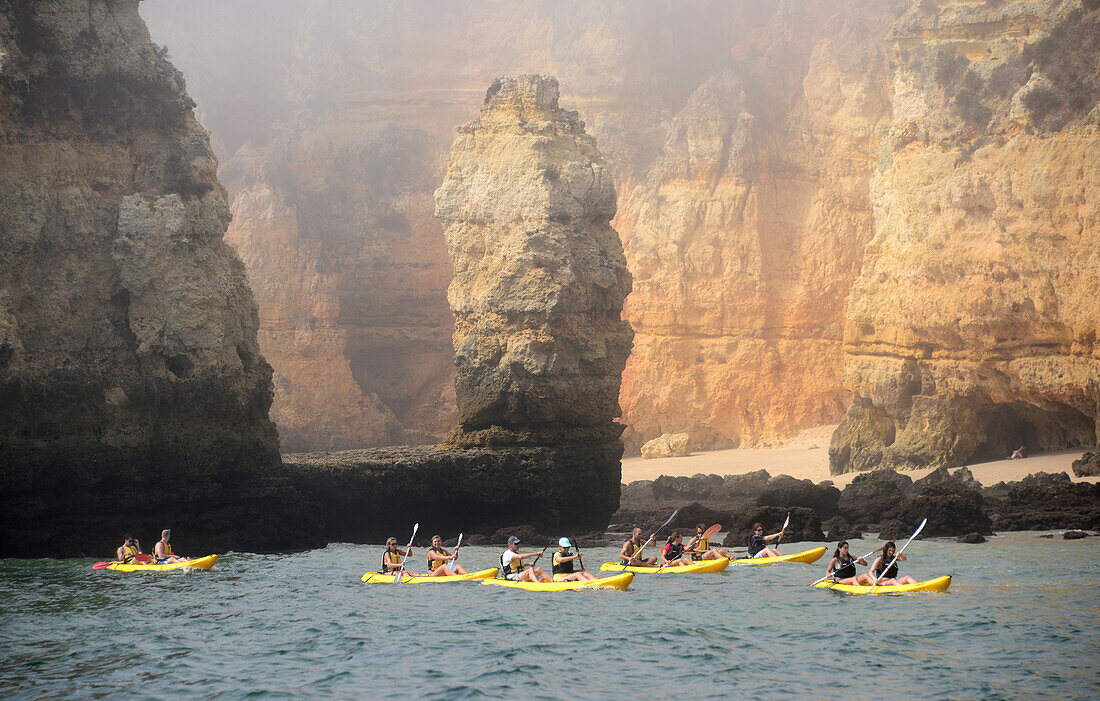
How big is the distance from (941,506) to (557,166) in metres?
10.6

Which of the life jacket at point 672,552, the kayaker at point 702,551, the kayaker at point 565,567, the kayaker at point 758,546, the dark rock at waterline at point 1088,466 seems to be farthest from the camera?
the dark rock at waterline at point 1088,466

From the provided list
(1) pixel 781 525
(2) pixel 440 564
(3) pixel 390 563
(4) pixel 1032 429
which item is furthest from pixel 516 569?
(4) pixel 1032 429

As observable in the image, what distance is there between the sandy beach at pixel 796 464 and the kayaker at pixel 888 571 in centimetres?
1235

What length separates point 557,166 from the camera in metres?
25.8

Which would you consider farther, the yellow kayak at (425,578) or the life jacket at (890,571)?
the yellow kayak at (425,578)

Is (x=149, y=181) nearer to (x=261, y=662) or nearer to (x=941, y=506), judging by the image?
(x=261, y=662)

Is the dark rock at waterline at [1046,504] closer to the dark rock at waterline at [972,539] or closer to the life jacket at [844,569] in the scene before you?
the dark rock at waterline at [972,539]

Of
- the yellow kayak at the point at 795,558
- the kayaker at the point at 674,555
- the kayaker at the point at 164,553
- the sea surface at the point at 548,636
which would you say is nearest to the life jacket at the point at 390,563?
the sea surface at the point at 548,636

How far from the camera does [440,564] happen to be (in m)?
19.9

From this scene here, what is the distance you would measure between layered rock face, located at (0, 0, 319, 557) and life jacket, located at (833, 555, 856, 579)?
10.0m

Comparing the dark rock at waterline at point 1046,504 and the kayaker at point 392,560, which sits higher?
the dark rock at waterline at point 1046,504

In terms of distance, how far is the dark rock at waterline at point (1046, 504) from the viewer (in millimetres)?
23391

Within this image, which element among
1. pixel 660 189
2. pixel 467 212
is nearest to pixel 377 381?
pixel 660 189

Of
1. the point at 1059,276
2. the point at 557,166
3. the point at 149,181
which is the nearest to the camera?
the point at 149,181
